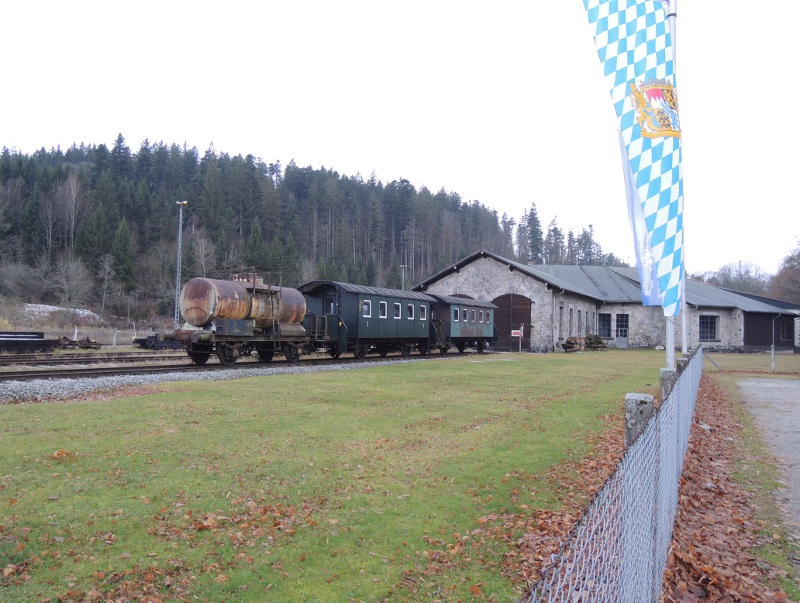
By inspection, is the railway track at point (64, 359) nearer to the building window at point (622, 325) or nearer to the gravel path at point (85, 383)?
the gravel path at point (85, 383)

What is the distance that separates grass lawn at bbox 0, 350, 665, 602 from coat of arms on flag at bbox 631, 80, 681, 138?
15.5 ft

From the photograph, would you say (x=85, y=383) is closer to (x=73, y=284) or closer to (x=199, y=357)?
(x=199, y=357)

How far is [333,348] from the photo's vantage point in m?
25.0

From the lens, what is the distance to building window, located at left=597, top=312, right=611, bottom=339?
47.6 meters

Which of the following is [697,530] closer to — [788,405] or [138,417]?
[138,417]

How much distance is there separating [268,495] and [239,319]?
48.1 feet

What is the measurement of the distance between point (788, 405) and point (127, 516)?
596 inches

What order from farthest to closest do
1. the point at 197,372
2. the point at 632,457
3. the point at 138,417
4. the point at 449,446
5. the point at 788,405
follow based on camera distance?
1. the point at 197,372
2. the point at 788,405
3. the point at 138,417
4. the point at 449,446
5. the point at 632,457

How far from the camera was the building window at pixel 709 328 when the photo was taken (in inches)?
1725

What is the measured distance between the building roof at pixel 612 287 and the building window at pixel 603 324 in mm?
1452

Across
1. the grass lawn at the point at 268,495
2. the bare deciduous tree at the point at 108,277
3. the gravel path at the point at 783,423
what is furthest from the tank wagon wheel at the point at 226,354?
the bare deciduous tree at the point at 108,277

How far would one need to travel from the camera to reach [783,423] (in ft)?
38.2

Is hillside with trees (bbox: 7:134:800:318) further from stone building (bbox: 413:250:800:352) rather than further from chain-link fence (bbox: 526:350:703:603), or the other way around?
chain-link fence (bbox: 526:350:703:603)

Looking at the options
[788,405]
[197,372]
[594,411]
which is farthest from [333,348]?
[788,405]
